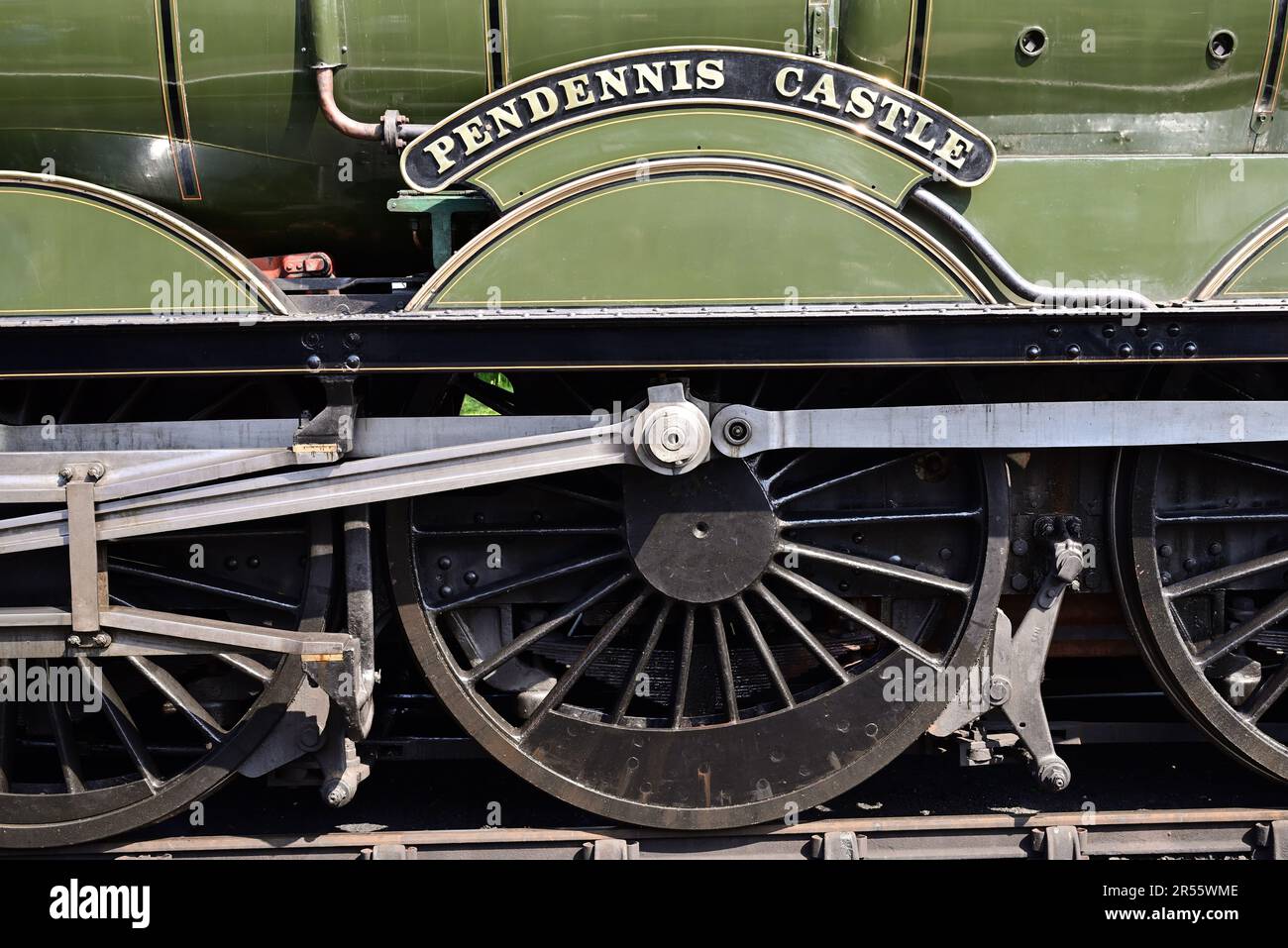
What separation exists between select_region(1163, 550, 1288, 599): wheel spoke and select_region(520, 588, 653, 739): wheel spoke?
166 centimetres

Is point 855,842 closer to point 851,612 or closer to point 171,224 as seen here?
point 851,612

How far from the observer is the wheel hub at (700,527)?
3211 millimetres

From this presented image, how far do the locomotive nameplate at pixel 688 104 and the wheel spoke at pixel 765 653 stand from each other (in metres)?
1.40

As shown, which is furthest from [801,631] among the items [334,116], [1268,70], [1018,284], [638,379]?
[1268,70]

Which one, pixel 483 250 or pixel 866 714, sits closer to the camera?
pixel 483 250

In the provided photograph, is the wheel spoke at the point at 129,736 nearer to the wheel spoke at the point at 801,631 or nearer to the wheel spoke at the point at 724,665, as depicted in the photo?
the wheel spoke at the point at 724,665

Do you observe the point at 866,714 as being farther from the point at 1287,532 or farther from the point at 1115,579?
the point at 1287,532

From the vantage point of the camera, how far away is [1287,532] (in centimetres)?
348

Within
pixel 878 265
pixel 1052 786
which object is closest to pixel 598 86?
pixel 878 265

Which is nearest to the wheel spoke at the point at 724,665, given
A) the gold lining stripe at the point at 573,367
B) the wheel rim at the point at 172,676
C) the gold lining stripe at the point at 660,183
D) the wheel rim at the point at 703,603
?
the wheel rim at the point at 703,603

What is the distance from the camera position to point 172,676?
3576 mm

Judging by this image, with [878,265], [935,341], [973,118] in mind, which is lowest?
[935,341]

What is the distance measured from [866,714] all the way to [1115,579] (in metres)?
0.91

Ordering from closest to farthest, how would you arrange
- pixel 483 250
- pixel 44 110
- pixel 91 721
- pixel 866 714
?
pixel 483 250 < pixel 44 110 < pixel 866 714 < pixel 91 721
